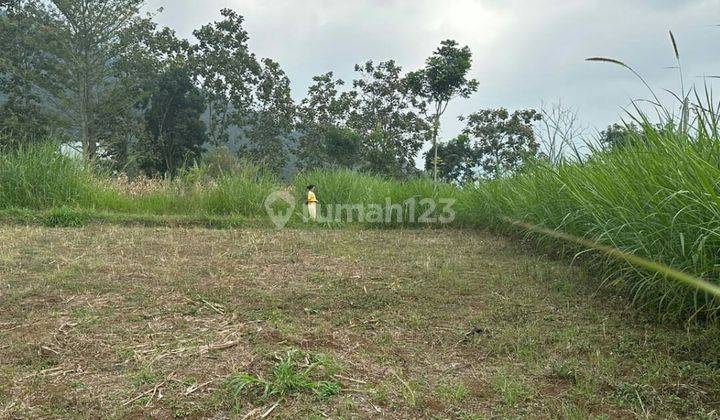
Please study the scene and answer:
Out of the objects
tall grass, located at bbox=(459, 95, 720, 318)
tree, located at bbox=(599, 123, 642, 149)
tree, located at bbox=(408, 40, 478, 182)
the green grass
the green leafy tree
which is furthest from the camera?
the green leafy tree

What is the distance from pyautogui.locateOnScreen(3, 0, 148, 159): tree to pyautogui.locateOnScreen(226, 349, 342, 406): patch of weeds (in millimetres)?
17680

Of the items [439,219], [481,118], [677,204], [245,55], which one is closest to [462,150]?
[481,118]

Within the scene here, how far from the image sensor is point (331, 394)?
164 cm

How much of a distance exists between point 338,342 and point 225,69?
19.1 metres

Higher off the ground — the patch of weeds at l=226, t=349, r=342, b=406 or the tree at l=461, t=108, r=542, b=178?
the tree at l=461, t=108, r=542, b=178

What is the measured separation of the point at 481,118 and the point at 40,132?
565 inches

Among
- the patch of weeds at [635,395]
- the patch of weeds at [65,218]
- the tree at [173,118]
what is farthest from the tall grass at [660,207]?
the tree at [173,118]

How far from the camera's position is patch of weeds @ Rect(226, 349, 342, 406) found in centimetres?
163

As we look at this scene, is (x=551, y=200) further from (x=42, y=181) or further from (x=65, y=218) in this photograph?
(x=42, y=181)

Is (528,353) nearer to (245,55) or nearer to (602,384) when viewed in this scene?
(602,384)

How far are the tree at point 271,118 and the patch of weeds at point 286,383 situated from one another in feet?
60.1

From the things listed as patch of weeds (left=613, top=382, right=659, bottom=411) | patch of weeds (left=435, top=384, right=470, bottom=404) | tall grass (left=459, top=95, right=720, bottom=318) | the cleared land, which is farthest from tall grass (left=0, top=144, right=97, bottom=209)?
patch of weeds (left=613, top=382, right=659, bottom=411)

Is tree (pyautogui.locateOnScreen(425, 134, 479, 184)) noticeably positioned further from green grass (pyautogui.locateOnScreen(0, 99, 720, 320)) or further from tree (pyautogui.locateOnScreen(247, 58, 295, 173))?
green grass (pyautogui.locateOnScreen(0, 99, 720, 320))

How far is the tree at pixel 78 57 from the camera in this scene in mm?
17250
